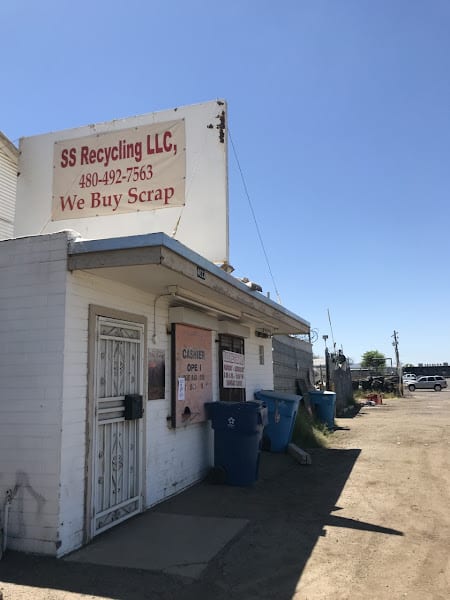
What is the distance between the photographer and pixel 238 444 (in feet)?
24.9

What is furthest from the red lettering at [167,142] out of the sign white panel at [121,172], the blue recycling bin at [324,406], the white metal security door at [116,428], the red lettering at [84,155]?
the blue recycling bin at [324,406]

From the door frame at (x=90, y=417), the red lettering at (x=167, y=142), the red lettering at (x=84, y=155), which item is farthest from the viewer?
the red lettering at (x=84, y=155)

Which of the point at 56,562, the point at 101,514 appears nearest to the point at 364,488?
the point at 101,514

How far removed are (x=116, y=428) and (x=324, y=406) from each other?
37.4 feet

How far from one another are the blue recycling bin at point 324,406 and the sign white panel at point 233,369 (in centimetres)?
643

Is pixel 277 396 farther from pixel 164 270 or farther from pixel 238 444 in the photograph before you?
pixel 164 270

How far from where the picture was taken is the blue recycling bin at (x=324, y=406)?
1589 cm

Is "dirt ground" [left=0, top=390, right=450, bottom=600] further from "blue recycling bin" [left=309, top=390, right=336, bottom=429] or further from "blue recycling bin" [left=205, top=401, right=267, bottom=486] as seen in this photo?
"blue recycling bin" [left=309, top=390, right=336, bottom=429]

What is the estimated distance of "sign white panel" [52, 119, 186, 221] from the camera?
7.98 meters

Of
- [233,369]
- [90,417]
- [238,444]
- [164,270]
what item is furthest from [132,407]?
[233,369]

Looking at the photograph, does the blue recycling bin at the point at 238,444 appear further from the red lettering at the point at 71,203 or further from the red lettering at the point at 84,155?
the red lettering at the point at 84,155

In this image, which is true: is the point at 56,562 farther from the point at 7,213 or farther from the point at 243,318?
the point at 7,213

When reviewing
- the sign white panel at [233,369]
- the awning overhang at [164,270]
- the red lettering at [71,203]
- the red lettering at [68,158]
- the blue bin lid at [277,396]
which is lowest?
the blue bin lid at [277,396]

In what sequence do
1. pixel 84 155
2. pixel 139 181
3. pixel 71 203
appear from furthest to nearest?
1. pixel 84 155
2. pixel 71 203
3. pixel 139 181
